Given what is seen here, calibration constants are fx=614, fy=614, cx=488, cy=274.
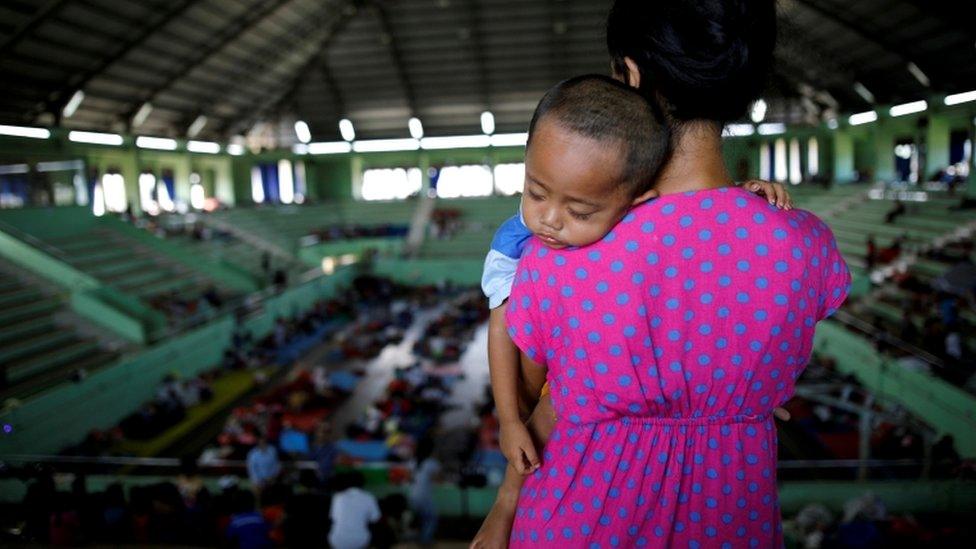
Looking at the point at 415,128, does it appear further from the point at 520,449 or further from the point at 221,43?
the point at 520,449

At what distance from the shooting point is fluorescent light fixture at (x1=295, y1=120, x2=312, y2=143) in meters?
24.1

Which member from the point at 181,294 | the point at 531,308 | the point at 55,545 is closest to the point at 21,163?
the point at 181,294

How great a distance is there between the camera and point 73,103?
48.8 ft

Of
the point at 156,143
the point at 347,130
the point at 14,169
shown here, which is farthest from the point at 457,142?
the point at 14,169

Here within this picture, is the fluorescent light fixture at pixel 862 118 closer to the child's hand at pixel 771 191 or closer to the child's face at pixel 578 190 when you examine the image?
the child's hand at pixel 771 191

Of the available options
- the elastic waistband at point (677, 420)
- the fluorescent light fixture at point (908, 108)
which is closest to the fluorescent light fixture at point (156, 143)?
the elastic waistband at point (677, 420)

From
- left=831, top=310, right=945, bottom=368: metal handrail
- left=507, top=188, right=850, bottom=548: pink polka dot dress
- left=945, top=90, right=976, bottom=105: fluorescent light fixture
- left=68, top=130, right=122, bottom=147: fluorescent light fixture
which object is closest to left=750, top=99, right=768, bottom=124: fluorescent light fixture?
left=507, top=188, right=850, bottom=548: pink polka dot dress

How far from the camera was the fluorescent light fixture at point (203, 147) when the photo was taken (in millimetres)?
20400

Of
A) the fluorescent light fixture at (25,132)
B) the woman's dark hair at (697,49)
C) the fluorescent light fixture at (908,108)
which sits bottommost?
the woman's dark hair at (697,49)

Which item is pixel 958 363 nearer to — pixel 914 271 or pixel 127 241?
pixel 914 271

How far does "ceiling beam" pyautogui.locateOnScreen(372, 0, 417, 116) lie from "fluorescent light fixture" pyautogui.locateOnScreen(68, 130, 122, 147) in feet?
27.0

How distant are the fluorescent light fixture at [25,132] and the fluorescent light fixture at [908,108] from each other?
21.4 metres

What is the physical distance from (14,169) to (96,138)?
2.93 meters

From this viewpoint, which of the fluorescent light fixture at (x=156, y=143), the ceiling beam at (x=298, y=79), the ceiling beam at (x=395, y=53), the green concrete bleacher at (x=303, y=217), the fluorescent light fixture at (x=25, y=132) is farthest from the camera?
the green concrete bleacher at (x=303, y=217)
